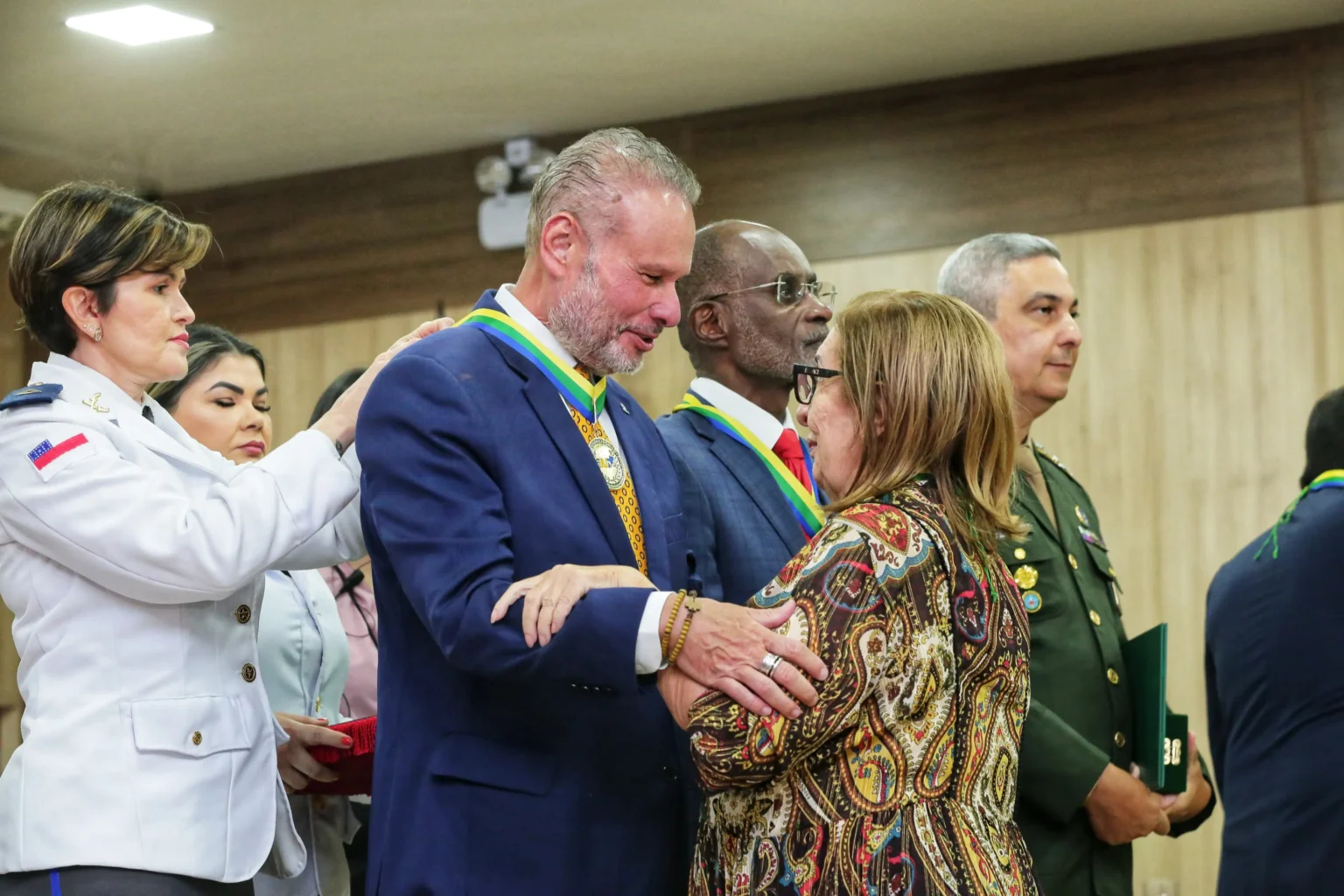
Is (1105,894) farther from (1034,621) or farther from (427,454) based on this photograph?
(427,454)

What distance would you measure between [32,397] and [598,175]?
82 cm

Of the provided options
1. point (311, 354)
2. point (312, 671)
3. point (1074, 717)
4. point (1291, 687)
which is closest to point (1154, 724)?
point (1074, 717)

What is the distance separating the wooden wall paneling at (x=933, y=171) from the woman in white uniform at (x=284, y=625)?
309 cm

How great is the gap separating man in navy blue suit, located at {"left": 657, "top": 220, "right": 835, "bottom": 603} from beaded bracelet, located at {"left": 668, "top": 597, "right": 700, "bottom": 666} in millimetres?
625

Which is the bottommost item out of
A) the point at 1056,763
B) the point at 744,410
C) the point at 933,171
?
the point at 1056,763

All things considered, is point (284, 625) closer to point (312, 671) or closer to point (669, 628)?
point (312, 671)

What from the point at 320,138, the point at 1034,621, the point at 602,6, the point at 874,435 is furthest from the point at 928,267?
the point at 874,435

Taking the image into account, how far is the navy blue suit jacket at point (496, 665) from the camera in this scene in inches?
73.9

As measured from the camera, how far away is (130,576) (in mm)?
1947

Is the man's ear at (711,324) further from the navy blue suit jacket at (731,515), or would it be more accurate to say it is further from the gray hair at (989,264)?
the gray hair at (989,264)

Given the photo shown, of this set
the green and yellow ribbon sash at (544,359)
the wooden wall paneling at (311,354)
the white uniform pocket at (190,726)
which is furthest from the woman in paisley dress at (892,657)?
the wooden wall paneling at (311,354)

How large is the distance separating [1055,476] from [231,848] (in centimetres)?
172

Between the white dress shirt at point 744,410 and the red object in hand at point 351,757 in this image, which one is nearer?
the red object in hand at point 351,757

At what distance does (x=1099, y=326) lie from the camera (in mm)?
5387
